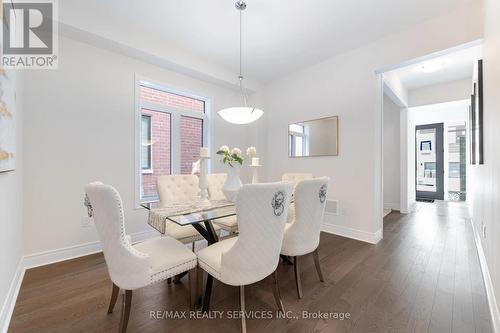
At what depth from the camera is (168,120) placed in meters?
3.59

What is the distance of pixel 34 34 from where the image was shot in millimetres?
2371

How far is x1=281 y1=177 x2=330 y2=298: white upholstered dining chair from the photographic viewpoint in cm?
171

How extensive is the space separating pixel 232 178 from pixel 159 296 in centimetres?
123

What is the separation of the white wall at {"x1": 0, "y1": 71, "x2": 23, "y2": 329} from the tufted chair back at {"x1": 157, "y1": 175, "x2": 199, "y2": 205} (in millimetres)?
1144

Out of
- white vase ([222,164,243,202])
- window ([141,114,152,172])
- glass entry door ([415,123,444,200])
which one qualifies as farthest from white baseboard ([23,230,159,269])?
glass entry door ([415,123,444,200])

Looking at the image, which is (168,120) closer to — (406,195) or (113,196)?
(113,196)

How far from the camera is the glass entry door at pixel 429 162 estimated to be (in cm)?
659

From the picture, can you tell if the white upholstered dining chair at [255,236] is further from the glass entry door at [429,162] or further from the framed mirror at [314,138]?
the glass entry door at [429,162]

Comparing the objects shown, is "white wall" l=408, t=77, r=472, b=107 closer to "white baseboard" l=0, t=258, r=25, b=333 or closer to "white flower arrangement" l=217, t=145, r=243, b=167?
"white flower arrangement" l=217, t=145, r=243, b=167

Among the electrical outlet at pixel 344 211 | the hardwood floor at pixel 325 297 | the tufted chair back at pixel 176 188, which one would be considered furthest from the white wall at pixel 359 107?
the tufted chair back at pixel 176 188

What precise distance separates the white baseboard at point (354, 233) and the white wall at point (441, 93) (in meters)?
3.53

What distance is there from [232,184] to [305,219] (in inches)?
32.9

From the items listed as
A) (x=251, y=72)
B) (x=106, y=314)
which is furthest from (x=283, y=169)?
(x=106, y=314)

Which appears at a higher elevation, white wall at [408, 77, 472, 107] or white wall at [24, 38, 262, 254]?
white wall at [408, 77, 472, 107]
